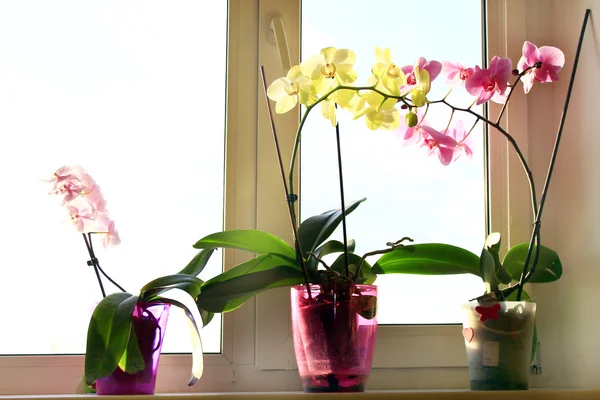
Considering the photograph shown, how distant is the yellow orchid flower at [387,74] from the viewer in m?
1.29

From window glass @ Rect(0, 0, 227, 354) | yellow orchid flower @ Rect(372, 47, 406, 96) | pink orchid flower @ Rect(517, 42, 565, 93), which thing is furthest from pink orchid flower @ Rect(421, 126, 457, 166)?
window glass @ Rect(0, 0, 227, 354)

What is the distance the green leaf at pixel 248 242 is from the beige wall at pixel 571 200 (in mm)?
583

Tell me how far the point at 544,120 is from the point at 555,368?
1.78ft

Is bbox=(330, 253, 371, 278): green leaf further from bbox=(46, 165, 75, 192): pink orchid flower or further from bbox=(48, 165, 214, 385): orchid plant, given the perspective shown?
bbox=(46, 165, 75, 192): pink orchid flower

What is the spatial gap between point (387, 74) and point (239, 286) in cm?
45

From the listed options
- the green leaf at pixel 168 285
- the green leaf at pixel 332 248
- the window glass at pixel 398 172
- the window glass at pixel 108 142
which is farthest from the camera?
the window glass at pixel 398 172

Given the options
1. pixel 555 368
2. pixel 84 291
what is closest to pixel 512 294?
pixel 555 368

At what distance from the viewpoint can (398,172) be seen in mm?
1646

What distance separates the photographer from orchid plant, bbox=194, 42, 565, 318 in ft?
4.19

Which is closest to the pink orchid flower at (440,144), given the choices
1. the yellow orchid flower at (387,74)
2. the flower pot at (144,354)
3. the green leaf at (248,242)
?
the yellow orchid flower at (387,74)

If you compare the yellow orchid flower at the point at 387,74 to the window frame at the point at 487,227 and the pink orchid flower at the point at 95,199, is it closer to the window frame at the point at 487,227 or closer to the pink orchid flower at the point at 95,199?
the window frame at the point at 487,227

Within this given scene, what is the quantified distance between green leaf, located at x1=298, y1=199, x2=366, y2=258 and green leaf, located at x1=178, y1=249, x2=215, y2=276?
18 centimetres

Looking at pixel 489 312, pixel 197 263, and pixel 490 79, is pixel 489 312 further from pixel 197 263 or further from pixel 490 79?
pixel 197 263

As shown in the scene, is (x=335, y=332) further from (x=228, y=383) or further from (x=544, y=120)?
(x=544, y=120)
